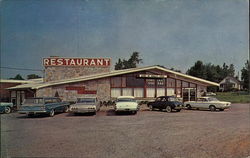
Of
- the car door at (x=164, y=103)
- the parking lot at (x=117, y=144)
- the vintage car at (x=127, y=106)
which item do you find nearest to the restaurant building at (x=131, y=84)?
the car door at (x=164, y=103)

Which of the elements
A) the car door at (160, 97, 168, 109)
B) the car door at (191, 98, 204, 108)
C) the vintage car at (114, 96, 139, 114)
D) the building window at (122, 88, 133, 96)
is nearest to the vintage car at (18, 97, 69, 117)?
the vintage car at (114, 96, 139, 114)

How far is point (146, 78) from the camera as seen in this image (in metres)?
22.4

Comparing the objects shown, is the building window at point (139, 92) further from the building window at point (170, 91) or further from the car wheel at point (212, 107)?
the car wheel at point (212, 107)

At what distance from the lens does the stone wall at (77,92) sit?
703 inches

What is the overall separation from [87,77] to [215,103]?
11.5m

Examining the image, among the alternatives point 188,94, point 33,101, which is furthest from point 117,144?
point 188,94

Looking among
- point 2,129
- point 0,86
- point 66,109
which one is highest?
point 0,86

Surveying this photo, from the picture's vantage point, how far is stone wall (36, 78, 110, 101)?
58.5 feet

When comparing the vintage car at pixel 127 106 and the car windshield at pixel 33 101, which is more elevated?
the car windshield at pixel 33 101

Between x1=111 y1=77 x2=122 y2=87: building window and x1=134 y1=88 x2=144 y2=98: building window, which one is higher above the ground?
x1=111 y1=77 x2=122 y2=87: building window

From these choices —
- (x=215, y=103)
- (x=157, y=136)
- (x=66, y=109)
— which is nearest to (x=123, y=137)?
(x=157, y=136)

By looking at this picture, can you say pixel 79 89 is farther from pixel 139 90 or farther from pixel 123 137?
pixel 123 137

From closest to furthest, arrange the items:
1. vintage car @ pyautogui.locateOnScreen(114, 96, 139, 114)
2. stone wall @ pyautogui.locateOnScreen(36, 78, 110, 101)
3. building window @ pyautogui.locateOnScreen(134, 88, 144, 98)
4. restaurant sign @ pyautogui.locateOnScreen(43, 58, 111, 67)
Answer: restaurant sign @ pyautogui.locateOnScreen(43, 58, 111, 67) → vintage car @ pyautogui.locateOnScreen(114, 96, 139, 114) → stone wall @ pyautogui.locateOnScreen(36, 78, 110, 101) → building window @ pyautogui.locateOnScreen(134, 88, 144, 98)

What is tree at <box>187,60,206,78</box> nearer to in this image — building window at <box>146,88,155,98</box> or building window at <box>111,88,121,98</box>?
building window at <box>146,88,155,98</box>
